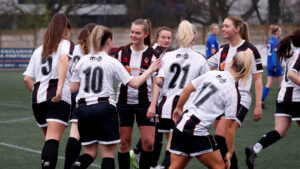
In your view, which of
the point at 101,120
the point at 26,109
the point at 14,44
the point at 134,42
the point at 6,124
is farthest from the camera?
the point at 14,44

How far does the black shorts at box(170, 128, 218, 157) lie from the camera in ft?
18.2

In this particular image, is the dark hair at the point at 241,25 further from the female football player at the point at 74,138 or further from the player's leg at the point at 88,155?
the player's leg at the point at 88,155

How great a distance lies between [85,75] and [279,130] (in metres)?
3.11

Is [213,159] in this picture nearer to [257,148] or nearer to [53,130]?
[53,130]

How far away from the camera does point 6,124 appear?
486 inches

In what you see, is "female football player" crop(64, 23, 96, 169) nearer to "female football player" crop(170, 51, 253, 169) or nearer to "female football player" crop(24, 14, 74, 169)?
"female football player" crop(24, 14, 74, 169)

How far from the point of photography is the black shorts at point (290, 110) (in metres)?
7.82

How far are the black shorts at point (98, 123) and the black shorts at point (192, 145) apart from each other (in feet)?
2.31

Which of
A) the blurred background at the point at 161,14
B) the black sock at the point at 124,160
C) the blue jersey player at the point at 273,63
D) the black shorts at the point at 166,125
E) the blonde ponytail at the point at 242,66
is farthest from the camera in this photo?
the blurred background at the point at 161,14

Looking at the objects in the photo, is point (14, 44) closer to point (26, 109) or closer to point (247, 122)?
point (26, 109)

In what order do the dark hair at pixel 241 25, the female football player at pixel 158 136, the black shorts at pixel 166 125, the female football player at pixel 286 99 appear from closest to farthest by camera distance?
the black shorts at pixel 166 125 < the dark hair at pixel 241 25 < the female football player at pixel 286 99 < the female football player at pixel 158 136

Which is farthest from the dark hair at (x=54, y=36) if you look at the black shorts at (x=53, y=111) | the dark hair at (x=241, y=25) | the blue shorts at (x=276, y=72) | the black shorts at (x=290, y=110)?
the blue shorts at (x=276, y=72)

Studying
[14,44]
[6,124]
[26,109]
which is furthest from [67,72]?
[14,44]

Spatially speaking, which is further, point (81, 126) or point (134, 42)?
point (134, 42)
